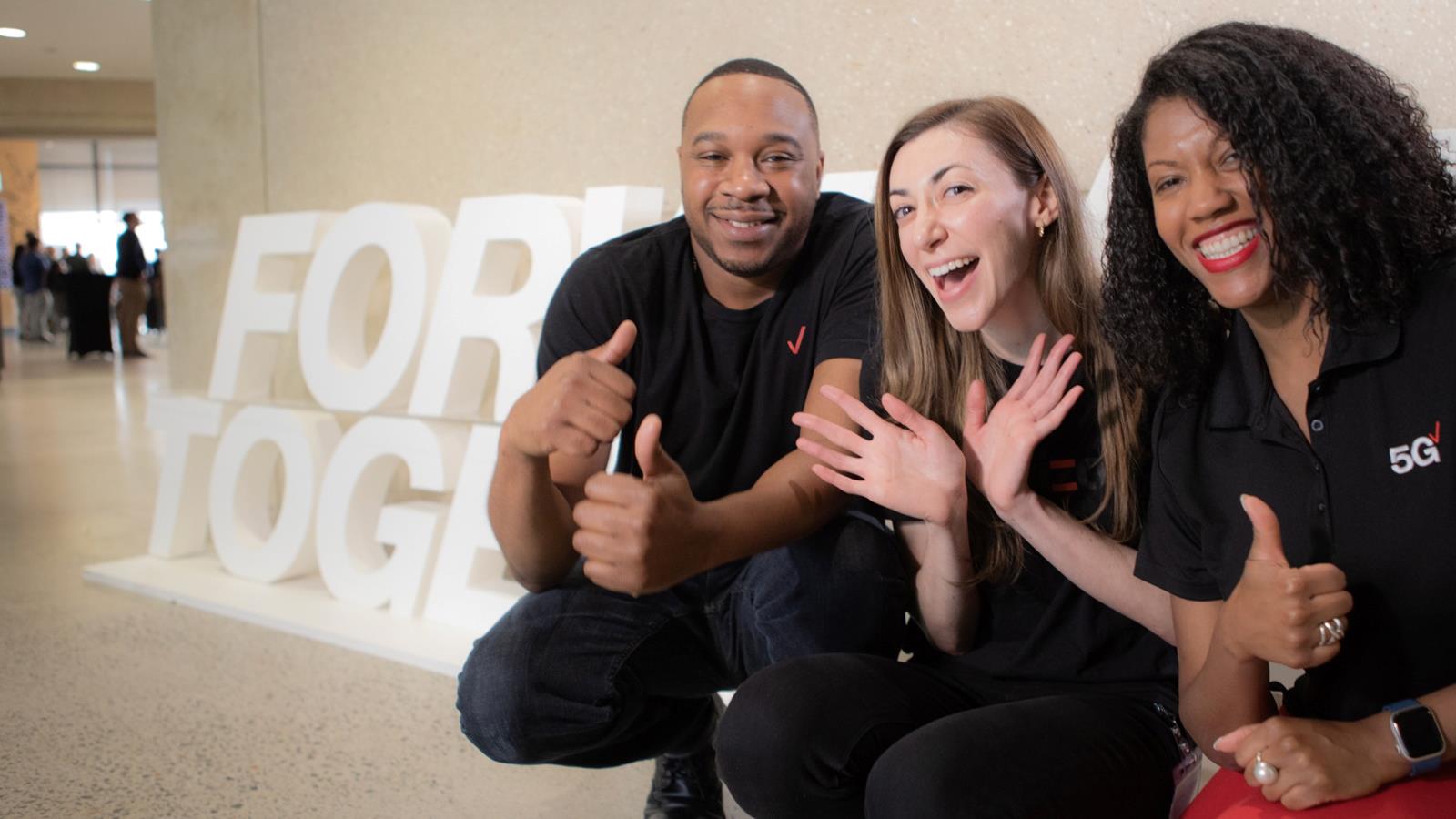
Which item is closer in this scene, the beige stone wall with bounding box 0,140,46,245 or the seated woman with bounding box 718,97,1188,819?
the seated woman with bounding box 718,97,1188,819

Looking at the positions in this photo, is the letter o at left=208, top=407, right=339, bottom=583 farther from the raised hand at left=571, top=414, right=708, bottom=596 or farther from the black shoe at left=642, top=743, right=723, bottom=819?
the raised hand at left=571, top=414, right=708, bottom=596

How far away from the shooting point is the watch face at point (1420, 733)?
1.14 metres

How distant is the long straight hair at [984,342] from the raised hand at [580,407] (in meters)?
0.42

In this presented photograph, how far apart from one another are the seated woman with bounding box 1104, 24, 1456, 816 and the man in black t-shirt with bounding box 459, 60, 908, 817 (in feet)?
2.02

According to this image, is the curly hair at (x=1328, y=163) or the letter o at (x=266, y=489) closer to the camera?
the curly hair at (x=1328, y=163)

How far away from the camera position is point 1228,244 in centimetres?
126

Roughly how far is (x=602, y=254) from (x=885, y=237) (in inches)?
24.6

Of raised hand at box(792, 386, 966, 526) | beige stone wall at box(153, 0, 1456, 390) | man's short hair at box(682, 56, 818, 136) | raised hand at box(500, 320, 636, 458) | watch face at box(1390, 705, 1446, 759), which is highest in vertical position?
beige stone wall at box(153, 0, 1456, 390)

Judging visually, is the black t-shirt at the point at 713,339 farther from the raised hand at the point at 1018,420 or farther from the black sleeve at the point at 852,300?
the raised hand at the point at 1018,420

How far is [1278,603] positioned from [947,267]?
26.5 inches

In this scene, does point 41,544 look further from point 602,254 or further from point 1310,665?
point 1310,665

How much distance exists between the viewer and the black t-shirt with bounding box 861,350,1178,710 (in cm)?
159

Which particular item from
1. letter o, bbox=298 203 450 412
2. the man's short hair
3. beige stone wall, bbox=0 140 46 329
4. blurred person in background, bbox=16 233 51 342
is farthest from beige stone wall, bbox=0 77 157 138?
the man's short hair

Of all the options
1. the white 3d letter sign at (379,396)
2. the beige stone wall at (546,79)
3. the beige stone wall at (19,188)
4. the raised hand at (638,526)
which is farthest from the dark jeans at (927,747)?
the beige stone wall at (19,188)
